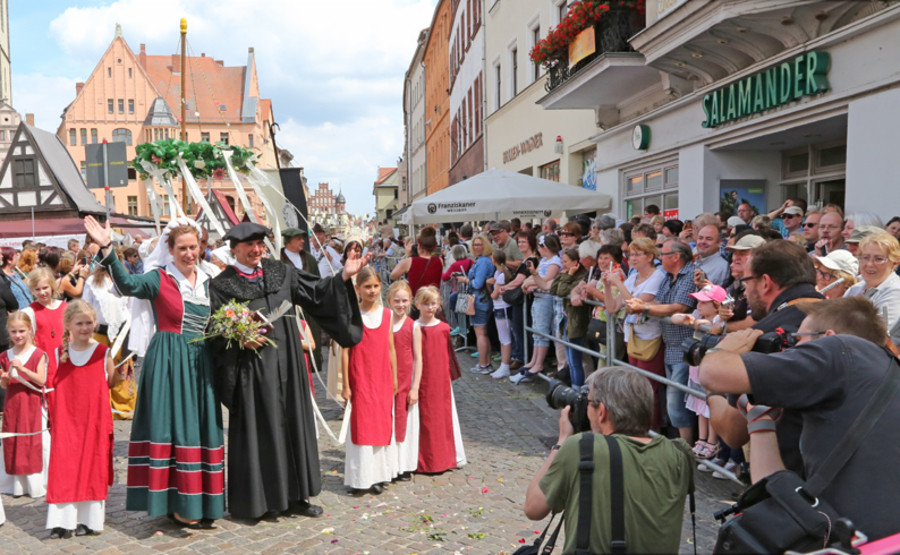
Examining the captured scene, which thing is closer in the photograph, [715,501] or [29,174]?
[715,501]

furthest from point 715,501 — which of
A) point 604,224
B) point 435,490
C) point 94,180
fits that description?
point 94,180

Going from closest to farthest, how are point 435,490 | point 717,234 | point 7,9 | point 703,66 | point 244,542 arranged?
point 244,542
point 435,490
point 717,234
point 703,66
point 7,9

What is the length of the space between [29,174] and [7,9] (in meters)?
57.5

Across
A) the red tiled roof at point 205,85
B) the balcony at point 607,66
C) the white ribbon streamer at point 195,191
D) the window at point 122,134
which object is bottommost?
the white ribbon streamer at point 195,191

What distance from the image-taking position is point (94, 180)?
987 cm

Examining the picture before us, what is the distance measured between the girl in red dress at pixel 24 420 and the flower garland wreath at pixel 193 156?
220 centimetres

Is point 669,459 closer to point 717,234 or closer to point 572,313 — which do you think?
point 717,234

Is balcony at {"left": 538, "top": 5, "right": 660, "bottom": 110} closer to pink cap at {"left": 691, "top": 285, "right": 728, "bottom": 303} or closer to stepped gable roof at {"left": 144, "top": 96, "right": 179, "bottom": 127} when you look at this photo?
pink cap at {"left": 691, "top": 285, "right": 728, "bottom": 303}

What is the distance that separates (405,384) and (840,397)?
399 cm

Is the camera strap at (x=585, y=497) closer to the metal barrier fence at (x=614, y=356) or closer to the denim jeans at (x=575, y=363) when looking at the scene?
the metal barrier fence at (x=614, y=356)

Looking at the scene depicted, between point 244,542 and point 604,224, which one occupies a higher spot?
point 604,224

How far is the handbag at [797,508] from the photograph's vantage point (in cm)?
218

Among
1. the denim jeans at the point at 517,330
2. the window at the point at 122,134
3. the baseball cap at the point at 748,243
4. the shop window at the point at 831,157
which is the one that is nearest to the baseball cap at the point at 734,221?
the shop window at the point at 831,157

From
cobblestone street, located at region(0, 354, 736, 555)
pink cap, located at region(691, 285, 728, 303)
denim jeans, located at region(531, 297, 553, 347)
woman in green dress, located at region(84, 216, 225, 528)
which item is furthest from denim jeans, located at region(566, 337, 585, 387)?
woman in green dress, located at region(84, 216, 225, 528)
